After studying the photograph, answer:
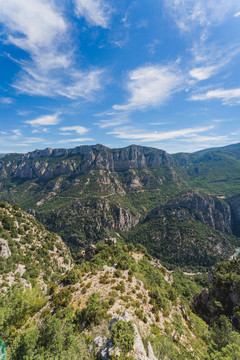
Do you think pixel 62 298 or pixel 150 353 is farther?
pixel 62 298

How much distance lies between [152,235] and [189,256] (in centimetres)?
3478

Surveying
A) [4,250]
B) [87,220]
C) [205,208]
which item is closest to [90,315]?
[4,250]

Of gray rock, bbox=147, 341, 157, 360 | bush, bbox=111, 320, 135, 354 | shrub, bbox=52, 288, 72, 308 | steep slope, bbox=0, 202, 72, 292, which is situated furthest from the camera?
steep slope, bbox=0, 202, 72, 292

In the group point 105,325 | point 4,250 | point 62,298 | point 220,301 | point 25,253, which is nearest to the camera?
point 105,325

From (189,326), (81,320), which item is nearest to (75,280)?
(81,320)

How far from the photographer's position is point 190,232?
12081 centimetres

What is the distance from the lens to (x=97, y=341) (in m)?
12.4

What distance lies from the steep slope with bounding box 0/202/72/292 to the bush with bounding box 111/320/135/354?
28064 millimetres

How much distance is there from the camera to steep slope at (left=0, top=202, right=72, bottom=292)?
32719 millimetres

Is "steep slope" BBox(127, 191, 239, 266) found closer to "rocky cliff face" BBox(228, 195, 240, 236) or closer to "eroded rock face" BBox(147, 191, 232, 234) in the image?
"eroded rock face" BBox(147, 191, 232, 234)

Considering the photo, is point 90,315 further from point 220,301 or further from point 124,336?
point 220,301

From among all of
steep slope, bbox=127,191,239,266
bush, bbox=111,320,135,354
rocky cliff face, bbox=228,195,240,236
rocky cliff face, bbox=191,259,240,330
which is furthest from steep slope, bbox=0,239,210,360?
rocky cliff face, bbox=228,195,240,236

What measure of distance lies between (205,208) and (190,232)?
1657 inches

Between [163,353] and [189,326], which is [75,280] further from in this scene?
[189,326]
